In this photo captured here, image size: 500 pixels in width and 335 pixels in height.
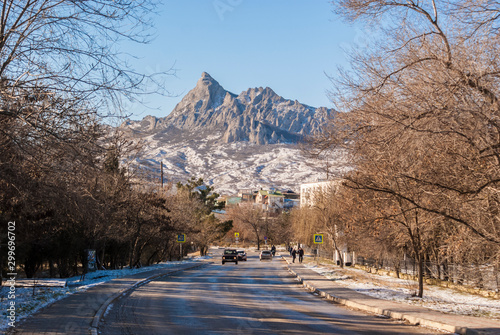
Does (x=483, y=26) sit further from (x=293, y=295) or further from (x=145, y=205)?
(x=145, y=205)

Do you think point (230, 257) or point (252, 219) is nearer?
point (230, 257)

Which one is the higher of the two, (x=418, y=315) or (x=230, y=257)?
(x=418, y=315)

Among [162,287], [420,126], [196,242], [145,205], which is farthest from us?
[196,242]

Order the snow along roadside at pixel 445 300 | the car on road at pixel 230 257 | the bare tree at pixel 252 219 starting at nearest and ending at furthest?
the snow along roadside at pixel 445 300 → the car on road at pixel 230 257 → the bare tree at pixel 252 219

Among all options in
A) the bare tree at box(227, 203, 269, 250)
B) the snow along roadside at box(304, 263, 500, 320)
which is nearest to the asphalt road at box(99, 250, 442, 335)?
the snow along roadside at box(304, 263, 500, 320)

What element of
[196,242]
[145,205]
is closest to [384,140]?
[145,205]

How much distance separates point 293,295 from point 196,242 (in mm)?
46306

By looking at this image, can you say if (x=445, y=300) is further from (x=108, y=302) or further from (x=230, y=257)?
(x=230, y=257)

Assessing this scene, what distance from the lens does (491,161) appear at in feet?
46.8

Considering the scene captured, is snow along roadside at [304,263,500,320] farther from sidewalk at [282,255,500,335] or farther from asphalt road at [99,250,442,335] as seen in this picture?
asphalt road at [99,250,442,335]

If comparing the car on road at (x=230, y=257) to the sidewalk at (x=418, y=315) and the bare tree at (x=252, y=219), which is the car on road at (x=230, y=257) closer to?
the sidewalk at (x=418, y=315)

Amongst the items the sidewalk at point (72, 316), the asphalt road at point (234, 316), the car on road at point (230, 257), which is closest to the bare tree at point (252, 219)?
the car on road at point (230, 257)

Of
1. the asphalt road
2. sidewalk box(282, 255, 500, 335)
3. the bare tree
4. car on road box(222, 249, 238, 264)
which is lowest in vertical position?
car on road box(222, 249, 238, 264)

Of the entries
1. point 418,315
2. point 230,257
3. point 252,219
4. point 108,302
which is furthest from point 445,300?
point 252,219
